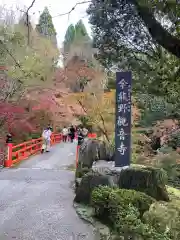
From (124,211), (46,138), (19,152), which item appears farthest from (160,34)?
(46,138)

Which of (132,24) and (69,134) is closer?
(132,24)

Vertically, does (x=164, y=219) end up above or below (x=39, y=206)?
above

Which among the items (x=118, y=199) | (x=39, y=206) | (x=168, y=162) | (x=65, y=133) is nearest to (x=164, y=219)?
(x=118, y=199)

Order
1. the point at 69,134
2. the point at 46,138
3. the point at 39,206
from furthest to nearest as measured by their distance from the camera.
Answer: the point at 69,134
the point at 46,138
the point at 39,206

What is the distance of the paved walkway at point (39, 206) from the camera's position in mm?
6316

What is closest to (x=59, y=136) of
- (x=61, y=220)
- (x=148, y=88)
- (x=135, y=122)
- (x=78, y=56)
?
(x=78, y=56)

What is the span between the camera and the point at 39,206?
8062 mm

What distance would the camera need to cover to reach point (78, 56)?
76.9 ft

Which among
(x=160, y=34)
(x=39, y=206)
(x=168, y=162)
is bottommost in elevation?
(x=39, y=206)

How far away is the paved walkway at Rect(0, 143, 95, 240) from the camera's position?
249 inches

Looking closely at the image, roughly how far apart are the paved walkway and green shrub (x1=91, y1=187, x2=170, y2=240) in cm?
44

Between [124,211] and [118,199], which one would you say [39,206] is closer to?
[118,199]

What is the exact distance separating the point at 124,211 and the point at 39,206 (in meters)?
2.71

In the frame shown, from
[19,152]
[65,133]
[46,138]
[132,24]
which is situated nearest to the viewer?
[132,24]
